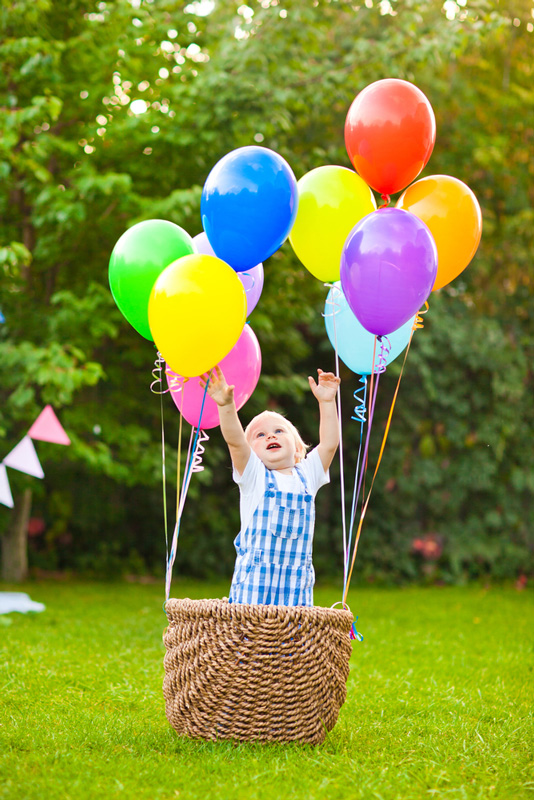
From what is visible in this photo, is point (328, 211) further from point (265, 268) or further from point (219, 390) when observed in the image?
point (265, 268)

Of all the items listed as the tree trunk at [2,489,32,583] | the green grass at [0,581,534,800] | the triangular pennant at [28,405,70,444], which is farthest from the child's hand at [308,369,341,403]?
the tree trunk at [2,489,32,583]

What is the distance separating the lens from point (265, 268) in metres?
6.96

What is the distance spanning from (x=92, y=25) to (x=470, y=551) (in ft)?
21.7

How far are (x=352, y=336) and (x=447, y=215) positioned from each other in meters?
0.61

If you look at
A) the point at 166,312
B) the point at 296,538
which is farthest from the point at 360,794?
the point at 166,312

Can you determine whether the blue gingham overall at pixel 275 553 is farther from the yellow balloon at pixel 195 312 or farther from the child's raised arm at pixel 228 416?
the yellow balloon at pixel 195 312

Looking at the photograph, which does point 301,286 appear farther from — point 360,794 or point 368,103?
point 360,794

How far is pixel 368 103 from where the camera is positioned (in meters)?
2.91

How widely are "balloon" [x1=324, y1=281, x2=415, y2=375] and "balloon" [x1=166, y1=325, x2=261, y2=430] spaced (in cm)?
36

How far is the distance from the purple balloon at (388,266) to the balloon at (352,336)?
44 cm

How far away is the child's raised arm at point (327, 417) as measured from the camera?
2855 millimetres

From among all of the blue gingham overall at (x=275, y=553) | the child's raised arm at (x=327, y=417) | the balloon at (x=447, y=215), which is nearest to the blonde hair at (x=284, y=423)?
the child's raised arm at (x=327, y=417)

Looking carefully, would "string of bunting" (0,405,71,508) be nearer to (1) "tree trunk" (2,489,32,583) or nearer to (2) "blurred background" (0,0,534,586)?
(2) "blurred background" (0,0,534,586)

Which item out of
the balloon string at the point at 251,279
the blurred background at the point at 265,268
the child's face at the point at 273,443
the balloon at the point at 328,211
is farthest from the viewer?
the blurred background at the point at 265,268
